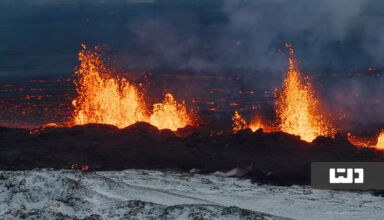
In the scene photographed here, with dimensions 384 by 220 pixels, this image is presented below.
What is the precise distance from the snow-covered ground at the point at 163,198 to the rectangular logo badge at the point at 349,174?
710 mm

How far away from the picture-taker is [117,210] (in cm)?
841

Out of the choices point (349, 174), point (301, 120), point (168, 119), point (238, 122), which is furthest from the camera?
point (238, 122)

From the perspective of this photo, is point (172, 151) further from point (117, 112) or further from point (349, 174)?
point (117, 112)

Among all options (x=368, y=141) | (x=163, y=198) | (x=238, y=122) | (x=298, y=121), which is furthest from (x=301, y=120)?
(x=163, y=198)

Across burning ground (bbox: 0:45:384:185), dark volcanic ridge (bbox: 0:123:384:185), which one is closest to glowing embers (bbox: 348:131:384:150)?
burning ground (bbox: 0:45:384:185)

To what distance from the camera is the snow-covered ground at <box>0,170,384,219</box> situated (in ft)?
27.1

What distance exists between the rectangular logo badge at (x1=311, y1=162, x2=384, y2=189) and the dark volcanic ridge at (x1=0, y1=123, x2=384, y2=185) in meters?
0.48

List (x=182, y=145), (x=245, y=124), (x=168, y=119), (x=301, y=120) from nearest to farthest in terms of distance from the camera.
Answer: (x=182, y=145), (x=301, y=120), (x=168, y=119), (x=245, y=124)

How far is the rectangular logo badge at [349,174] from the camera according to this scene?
1398 cm

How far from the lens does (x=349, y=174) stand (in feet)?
52.5

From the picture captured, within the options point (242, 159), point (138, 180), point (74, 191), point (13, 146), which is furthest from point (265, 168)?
point (13, 146)

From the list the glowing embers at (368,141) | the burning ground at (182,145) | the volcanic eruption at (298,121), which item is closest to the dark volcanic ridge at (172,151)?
the burning ground at (182,145)

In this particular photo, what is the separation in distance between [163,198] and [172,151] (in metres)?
7.95

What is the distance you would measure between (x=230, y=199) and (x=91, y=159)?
7.48 metres
